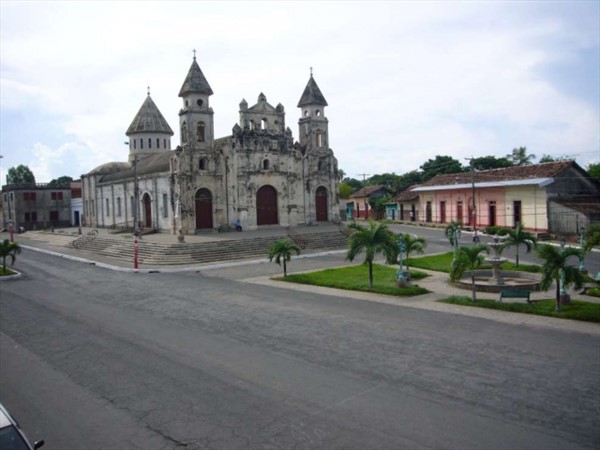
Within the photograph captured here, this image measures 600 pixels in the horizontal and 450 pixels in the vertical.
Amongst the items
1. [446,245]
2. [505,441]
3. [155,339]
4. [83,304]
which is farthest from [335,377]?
[446,245]

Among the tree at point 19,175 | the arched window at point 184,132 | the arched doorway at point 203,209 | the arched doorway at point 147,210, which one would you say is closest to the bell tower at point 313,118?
the arched doorway at point 203,209

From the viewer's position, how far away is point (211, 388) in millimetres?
9852

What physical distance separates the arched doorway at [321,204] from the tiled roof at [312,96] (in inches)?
276

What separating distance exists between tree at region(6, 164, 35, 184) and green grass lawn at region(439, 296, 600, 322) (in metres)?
82.3

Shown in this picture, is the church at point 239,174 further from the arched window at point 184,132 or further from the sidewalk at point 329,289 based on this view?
the sidewalk at point 329,289

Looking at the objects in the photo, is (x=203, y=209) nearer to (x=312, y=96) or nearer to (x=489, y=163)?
(x=312, y=96)

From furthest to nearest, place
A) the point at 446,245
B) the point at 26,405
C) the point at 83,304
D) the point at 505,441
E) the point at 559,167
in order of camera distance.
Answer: the point at 559,167 < the point at 446,245 < the point at 83,304 < the point at 26,405 < the point at 505,441

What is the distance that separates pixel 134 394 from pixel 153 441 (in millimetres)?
2023

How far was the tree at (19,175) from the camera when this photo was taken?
83.4 meters

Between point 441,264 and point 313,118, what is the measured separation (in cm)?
2109

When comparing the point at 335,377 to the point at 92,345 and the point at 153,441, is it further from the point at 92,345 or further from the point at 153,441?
the point at 92,345

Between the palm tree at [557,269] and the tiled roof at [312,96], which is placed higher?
the tiled roof at [312,96]

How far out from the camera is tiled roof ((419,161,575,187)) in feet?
130

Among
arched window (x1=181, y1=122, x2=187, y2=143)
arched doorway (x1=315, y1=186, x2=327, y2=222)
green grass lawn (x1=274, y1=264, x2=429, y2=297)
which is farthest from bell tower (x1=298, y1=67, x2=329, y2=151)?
green grass lawn (x1=274, y1=264, x2=429, y2=297)
